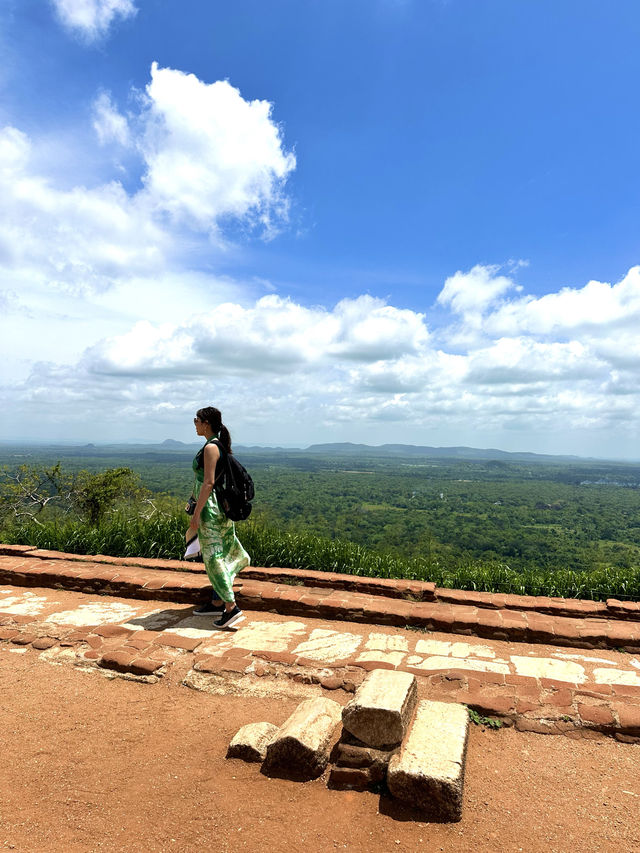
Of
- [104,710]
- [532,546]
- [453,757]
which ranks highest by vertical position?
[453,757]

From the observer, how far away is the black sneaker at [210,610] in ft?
14.6

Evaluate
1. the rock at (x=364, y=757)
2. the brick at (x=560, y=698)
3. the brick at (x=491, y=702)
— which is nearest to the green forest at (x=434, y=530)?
the brick at (x=560, y=698)

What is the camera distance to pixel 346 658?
3.54 metres

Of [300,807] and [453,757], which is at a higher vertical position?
[453,757]

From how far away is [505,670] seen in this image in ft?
10.9

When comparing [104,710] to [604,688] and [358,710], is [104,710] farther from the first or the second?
[604,688]

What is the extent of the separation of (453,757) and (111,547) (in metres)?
5.22

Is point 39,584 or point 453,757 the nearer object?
point 453,757

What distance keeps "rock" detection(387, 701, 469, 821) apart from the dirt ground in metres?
0.06

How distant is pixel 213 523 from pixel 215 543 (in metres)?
0.17

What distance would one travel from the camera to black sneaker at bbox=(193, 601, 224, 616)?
4465 mm

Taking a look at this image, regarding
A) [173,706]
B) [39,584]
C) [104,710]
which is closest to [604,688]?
[173,706]

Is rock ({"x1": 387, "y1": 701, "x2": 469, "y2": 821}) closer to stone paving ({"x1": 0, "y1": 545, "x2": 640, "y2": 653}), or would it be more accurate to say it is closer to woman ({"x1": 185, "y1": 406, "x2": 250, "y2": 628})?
stone paving ({"x1": 0, "y1": 545, "x2": 640, "y2": 653})

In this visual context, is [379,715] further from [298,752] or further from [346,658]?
[346,658]
